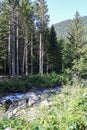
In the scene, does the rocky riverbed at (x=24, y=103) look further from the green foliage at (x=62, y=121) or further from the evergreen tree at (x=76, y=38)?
the evergreen tree at (x=76, y=38)

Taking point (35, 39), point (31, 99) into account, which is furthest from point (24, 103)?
point (35, 39)

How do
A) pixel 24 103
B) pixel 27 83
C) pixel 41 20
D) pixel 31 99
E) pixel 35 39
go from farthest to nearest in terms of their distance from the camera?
1. pixel 35 39
2. pixel 41 20
3. pixel 27 83
4. pixel 31 99
5. pixel 24 103

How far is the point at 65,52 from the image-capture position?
5506 centimetres

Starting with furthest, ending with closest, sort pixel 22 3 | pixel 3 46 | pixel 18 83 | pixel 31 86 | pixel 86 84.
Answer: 1. pixel 3 46
2. pixel 22 3
3. pixel 31 86
4. pixel 18 83
5. pixel 86 84

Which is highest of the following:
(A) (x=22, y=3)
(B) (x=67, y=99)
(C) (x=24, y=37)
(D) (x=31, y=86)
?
(A) (x=22, y=3)

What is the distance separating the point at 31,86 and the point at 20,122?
24444 mm

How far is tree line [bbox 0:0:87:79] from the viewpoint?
4644 cm

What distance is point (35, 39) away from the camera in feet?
178

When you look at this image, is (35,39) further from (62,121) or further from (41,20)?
(62,121)

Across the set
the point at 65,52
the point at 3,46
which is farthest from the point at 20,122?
the point at 65,52

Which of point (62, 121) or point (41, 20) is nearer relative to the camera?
point (62, 121)

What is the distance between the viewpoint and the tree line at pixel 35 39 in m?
46.4

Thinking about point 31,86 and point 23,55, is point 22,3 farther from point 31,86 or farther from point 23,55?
point 31,86

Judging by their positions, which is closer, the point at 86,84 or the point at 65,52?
the point at 86,84
